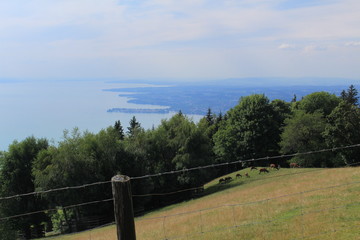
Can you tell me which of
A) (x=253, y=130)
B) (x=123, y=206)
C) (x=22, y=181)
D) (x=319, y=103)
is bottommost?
(x=22, y=181)

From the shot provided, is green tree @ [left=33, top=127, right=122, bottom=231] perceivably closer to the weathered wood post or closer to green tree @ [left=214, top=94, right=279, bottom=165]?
green tree @ [left=214, top=94, right=279, bottom=165]

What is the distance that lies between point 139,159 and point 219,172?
103 feet

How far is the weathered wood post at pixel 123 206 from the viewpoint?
5090mm

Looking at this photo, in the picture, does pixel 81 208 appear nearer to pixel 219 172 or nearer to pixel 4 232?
pixel 4 232

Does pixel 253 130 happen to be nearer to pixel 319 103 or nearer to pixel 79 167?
pixel 319 103

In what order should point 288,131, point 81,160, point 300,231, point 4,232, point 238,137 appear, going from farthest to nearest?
point 238,137
point 288,131
point 81,160
point 4,232
point 300,231

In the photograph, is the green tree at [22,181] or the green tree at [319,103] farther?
the green tree at [319,103]

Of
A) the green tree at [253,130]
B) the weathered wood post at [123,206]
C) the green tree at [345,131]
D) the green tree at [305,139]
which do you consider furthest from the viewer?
the green tree at [253,130]

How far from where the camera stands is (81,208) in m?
43.1

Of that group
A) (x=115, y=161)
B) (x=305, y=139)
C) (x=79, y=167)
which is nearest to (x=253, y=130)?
(x=305, y=139)

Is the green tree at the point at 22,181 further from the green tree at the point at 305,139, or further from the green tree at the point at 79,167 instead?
the green tree at the point at 305,139

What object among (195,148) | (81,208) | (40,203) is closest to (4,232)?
(81,208)

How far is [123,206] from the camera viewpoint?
16.8 ft

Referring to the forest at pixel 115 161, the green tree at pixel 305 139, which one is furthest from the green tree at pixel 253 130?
the green tree at pixel 305 139
